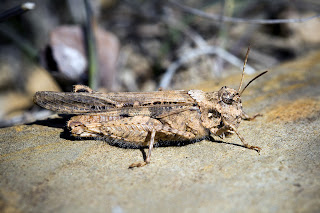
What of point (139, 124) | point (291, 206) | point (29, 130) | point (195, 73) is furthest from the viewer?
point (195, 73)

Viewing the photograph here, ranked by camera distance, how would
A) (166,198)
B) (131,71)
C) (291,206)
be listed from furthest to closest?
(131,71)
(166,198)
(291,206)

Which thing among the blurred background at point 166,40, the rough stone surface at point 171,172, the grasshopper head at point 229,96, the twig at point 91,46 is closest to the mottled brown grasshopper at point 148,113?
the grasshopper head at point 229,96

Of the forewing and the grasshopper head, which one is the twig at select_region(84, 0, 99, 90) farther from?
the grasshopper head

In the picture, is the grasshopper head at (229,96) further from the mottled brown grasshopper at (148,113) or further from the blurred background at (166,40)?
the blurred background at (166,40)

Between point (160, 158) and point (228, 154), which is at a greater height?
point (228, 154)

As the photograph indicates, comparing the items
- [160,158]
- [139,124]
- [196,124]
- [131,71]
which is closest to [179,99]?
[196,124]

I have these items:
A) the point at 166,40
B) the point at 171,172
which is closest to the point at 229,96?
the point at 171,172

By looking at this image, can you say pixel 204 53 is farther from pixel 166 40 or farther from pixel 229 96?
pixel 229 96

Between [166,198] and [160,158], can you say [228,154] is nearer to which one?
[160,158]
